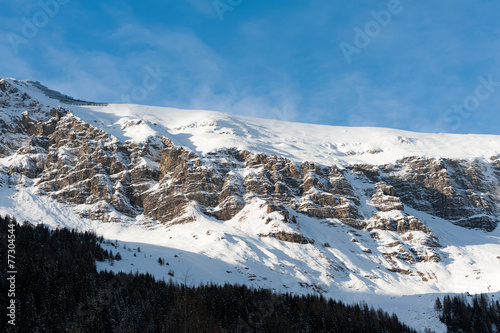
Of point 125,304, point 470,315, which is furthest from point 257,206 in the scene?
point 125,304

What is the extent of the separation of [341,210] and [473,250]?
145 feet

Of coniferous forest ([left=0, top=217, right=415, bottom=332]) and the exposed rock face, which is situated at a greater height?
the exposed rock face

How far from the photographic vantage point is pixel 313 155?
193m

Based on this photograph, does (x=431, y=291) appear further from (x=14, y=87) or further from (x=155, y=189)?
(x=14, y=87)

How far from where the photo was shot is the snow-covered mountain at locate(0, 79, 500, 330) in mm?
104625

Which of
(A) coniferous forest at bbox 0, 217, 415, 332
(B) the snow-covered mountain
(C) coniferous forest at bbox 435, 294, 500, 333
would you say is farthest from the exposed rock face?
(A) coniferous forest at bbox 0, 217, 415, 332

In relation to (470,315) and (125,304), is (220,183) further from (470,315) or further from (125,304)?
(125,304)

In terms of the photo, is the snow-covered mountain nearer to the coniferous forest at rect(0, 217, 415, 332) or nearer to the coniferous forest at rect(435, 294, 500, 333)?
the coniferous forest at rect(435, 294, 500, 333)

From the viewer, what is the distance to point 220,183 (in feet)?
499

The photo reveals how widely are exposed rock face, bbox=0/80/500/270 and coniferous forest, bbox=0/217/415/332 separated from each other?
53.0m

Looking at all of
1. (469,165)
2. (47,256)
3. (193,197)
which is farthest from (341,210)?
(47,256)

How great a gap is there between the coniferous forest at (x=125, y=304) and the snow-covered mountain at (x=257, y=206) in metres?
11.0

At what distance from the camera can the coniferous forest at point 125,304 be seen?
159ft

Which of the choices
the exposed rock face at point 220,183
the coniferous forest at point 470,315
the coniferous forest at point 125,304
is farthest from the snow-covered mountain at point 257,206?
the coniferous forest at point 125,304
